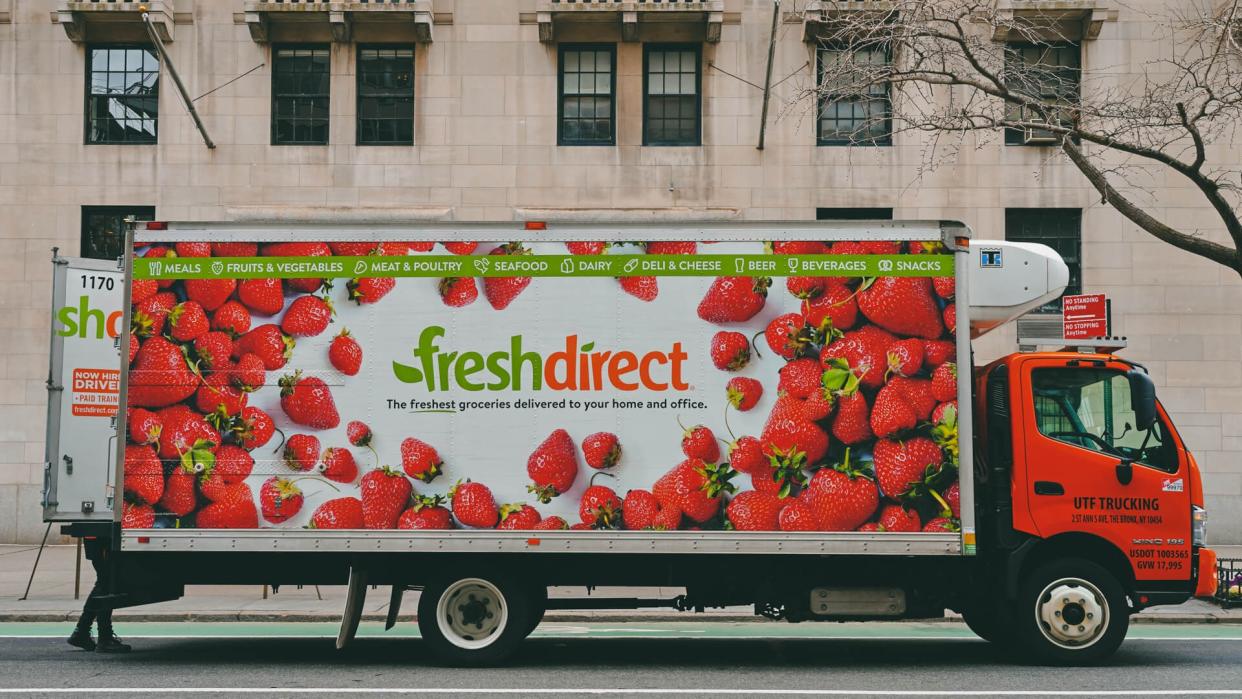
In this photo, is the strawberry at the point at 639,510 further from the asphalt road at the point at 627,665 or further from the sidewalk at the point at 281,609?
the sidewalk at the point at 281,609

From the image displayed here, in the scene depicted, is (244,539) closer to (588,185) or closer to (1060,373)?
(1060,373)

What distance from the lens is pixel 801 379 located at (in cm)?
992

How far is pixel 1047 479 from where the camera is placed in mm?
10086

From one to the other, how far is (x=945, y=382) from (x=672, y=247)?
7.91 ft

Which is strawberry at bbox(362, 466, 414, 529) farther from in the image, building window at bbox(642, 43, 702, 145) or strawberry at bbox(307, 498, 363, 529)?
building window at bbox(642, 43, 702, 145)

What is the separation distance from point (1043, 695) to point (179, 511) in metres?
6.73

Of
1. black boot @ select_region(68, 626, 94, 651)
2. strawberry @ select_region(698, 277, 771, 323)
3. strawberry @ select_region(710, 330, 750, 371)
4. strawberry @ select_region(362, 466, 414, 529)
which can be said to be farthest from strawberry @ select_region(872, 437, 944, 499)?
black boot @ select_region(68, 626, 94, 651)

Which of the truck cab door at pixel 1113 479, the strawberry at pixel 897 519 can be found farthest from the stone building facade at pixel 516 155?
the strawberry at pixel 897 519

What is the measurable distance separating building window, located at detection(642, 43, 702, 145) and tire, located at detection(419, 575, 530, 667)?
41.3 ft

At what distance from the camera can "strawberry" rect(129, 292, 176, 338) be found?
32.9 feet

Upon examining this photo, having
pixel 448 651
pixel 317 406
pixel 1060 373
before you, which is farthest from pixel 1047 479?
pixel 317 406

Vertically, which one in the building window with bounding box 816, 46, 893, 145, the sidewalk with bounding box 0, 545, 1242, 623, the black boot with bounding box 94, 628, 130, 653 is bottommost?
the sidewalk with bounding box 0, 545, 1242, 623

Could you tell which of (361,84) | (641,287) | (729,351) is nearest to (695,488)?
(729,351)

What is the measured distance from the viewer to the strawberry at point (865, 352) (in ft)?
32.5
